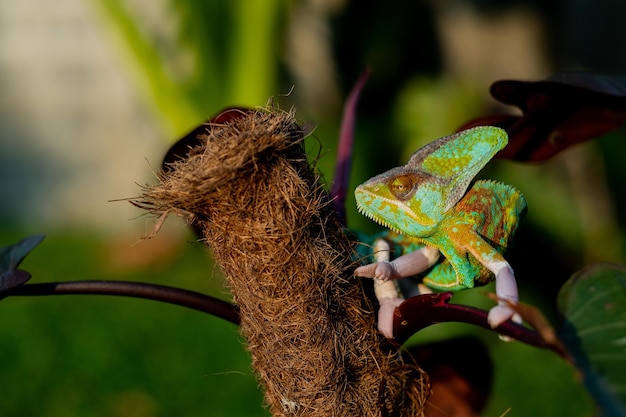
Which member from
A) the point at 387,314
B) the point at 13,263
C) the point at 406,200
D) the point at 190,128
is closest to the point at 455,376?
the point at 387,314

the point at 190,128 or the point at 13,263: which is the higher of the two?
the point at 13,263

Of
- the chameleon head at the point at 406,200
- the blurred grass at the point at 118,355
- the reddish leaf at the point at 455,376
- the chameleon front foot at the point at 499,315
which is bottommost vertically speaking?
the blurred grass at the point at 118,355

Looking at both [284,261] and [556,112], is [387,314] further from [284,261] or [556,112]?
[556,112]

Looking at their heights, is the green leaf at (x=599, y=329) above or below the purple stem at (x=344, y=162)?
below

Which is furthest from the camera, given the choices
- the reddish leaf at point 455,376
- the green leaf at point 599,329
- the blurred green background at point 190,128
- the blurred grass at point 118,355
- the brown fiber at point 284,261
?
the blurred green background at point 190,128

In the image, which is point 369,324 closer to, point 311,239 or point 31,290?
point 311,239

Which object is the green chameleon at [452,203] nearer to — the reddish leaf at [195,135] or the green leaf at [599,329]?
the green leaf at [599,329]

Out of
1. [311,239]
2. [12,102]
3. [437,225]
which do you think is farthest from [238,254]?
[12,102]

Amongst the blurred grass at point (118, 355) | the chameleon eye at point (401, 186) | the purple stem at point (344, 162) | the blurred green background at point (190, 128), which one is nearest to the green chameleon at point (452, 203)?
the chameleon eye at point (401, 186)
